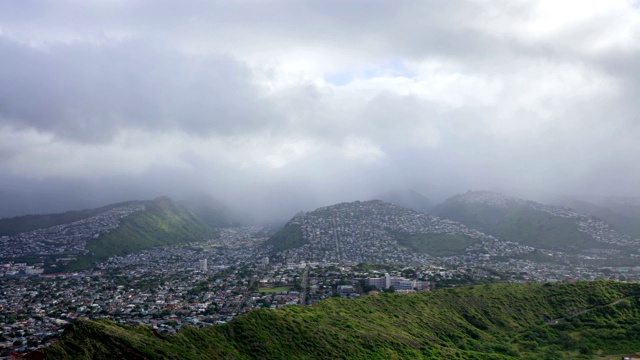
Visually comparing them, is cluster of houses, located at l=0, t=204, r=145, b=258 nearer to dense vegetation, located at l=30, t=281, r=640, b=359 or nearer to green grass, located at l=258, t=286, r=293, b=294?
green grass, located at l=258, t=286, r=293, b=294

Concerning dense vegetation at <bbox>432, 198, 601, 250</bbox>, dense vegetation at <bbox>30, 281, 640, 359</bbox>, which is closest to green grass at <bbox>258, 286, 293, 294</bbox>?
dense vegetation at <bbox>30, 281, 640, 359</bbox>

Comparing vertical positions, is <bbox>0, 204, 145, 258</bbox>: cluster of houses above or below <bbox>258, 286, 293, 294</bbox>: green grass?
above

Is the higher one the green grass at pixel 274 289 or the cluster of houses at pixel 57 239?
the cluster of houses at pixel 57 239

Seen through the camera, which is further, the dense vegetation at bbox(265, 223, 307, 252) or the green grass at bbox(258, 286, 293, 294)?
the dense vegetation at bbox(265, 223, 307, 252)

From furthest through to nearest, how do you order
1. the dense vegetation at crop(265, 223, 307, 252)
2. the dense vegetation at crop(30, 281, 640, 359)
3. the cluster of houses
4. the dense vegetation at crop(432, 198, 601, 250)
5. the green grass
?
the dense vegetation at crop(432, 198, 601, 250)
the dense vegetation at crop(265, 223, 307, 252)
the cluster of houses
the green grass
the dense vegetation at crop(30, 281, 640, 359)

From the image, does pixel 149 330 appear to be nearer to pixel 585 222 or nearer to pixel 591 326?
pixel 591 326

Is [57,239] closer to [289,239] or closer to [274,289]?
[289,239]

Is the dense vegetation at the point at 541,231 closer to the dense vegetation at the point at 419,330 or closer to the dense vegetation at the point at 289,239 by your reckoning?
the dense vegetation at the point at 289,239

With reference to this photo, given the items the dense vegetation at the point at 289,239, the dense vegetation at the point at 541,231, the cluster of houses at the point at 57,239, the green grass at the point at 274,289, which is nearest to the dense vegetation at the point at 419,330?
the green grass at the point at 274,289

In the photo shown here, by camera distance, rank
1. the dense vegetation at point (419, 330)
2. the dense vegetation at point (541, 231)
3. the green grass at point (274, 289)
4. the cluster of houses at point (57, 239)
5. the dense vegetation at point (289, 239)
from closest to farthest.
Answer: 1. the dense vegetation at point (419, 330)
2. the green grass at point (274, 289)
3. the cluster of houses at point (57, 239)
4. the dense vegetation at point (289, 239)
5. the dense vegetation at point (541, 231)
